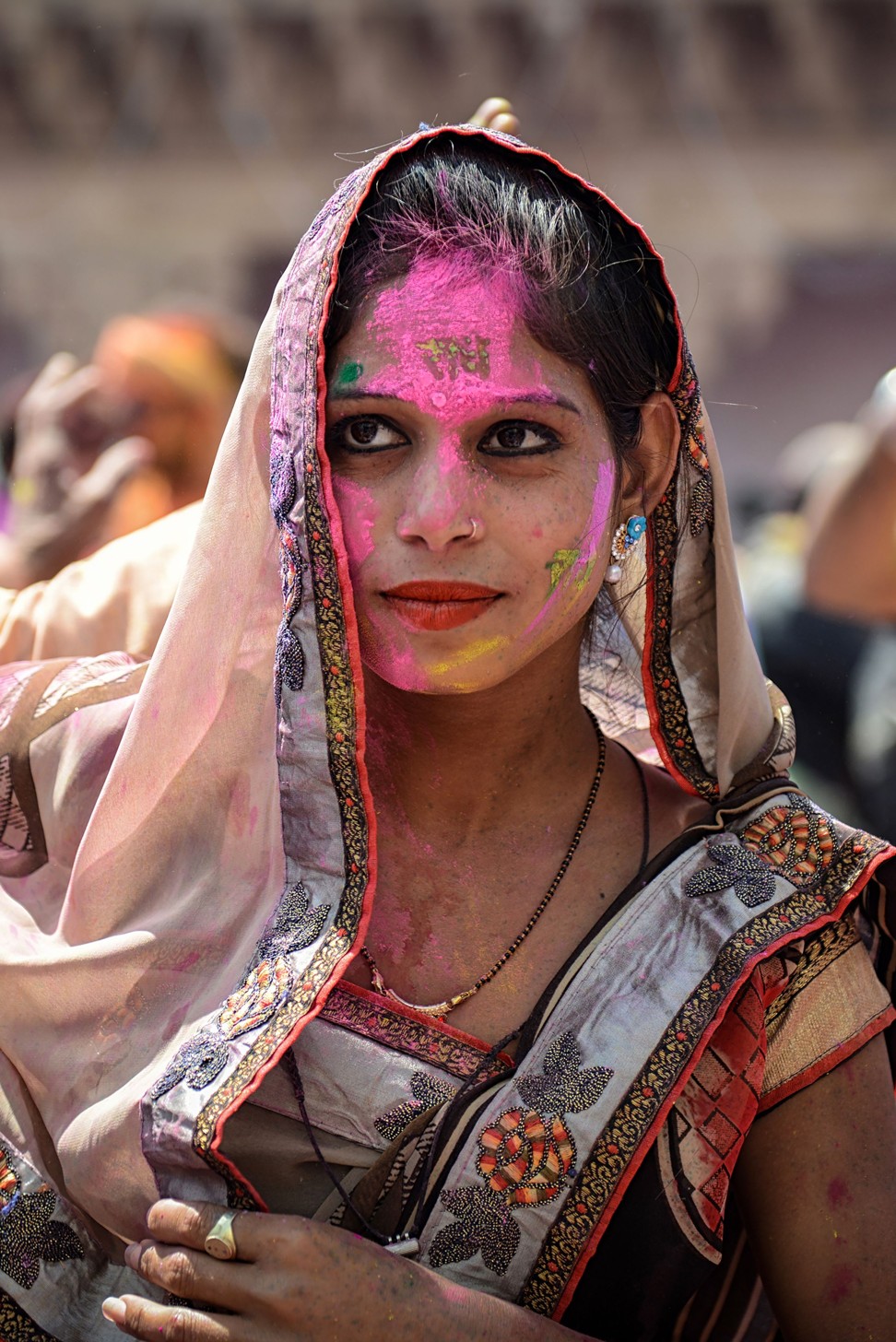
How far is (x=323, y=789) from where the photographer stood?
179 cm

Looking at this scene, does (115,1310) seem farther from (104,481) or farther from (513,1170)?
(104,481)

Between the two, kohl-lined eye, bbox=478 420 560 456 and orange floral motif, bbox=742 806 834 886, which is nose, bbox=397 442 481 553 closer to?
kohl-lined eye, bbox=478 420 560 456

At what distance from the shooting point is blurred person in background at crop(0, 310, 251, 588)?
12.0 feet

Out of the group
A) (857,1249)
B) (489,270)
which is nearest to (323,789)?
(489,270)

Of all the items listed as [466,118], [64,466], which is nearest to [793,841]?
[64,466]

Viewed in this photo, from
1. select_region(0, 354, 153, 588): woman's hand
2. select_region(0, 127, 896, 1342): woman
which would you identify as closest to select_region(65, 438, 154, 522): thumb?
select_region(0, 354, 153, 588): woman's hand

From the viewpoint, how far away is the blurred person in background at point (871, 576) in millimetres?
4168

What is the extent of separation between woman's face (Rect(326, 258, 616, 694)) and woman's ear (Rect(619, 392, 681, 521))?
139 mm

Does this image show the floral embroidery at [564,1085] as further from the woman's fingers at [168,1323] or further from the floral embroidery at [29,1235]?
the floral embroidery at [29,1235]

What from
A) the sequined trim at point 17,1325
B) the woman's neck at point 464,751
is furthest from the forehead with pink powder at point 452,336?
the sequined trim at point 17,1325

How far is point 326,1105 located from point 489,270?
3.20 feet

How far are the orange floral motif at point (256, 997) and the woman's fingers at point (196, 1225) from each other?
0.60 ft

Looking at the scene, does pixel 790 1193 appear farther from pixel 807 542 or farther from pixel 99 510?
pixel 807 542

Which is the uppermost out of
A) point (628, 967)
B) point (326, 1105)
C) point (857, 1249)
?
point (628, 967)
